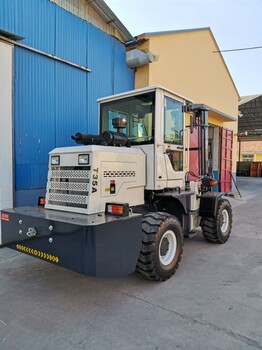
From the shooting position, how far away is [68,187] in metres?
3.78

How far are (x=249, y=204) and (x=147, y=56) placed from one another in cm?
735

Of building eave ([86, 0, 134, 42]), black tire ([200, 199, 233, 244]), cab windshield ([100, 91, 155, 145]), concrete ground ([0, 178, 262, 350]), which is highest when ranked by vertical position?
building eave ([86, 0, 134, 42])

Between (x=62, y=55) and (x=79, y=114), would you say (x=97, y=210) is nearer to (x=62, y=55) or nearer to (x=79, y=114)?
(x=79, y=114)

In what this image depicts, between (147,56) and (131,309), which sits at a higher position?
(147,56)

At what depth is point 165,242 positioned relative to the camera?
13.3 feet

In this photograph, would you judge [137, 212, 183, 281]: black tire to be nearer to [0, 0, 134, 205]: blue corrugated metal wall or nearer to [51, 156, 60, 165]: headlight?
[51, 156, 60, 165]: headlight

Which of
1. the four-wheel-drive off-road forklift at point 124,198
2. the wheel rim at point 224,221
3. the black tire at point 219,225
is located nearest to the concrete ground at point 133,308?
the four-wheel-drive off-road forklift at point 124,198

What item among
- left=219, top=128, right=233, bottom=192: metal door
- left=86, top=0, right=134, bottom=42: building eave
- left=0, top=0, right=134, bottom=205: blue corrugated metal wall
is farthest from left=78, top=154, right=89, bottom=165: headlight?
left=219, top=128, right=233, bottom=192: metal door

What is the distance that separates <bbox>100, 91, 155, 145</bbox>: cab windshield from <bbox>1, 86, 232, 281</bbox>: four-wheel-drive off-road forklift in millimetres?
15

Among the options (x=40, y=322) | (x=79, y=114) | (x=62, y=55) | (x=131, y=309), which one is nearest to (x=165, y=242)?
(x=131, y=309)

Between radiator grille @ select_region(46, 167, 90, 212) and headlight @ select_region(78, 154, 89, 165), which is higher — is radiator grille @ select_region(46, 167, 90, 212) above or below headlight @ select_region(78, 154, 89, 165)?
below

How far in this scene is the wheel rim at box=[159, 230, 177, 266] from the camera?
395 centimetres

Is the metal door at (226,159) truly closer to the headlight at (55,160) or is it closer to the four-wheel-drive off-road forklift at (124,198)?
the four-wheel-drive off-road forklift at (124,198)

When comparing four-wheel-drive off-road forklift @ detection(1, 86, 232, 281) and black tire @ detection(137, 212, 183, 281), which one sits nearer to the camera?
four-wheel-drive off-road forklift @ detection(1, 86, 232, 281)
